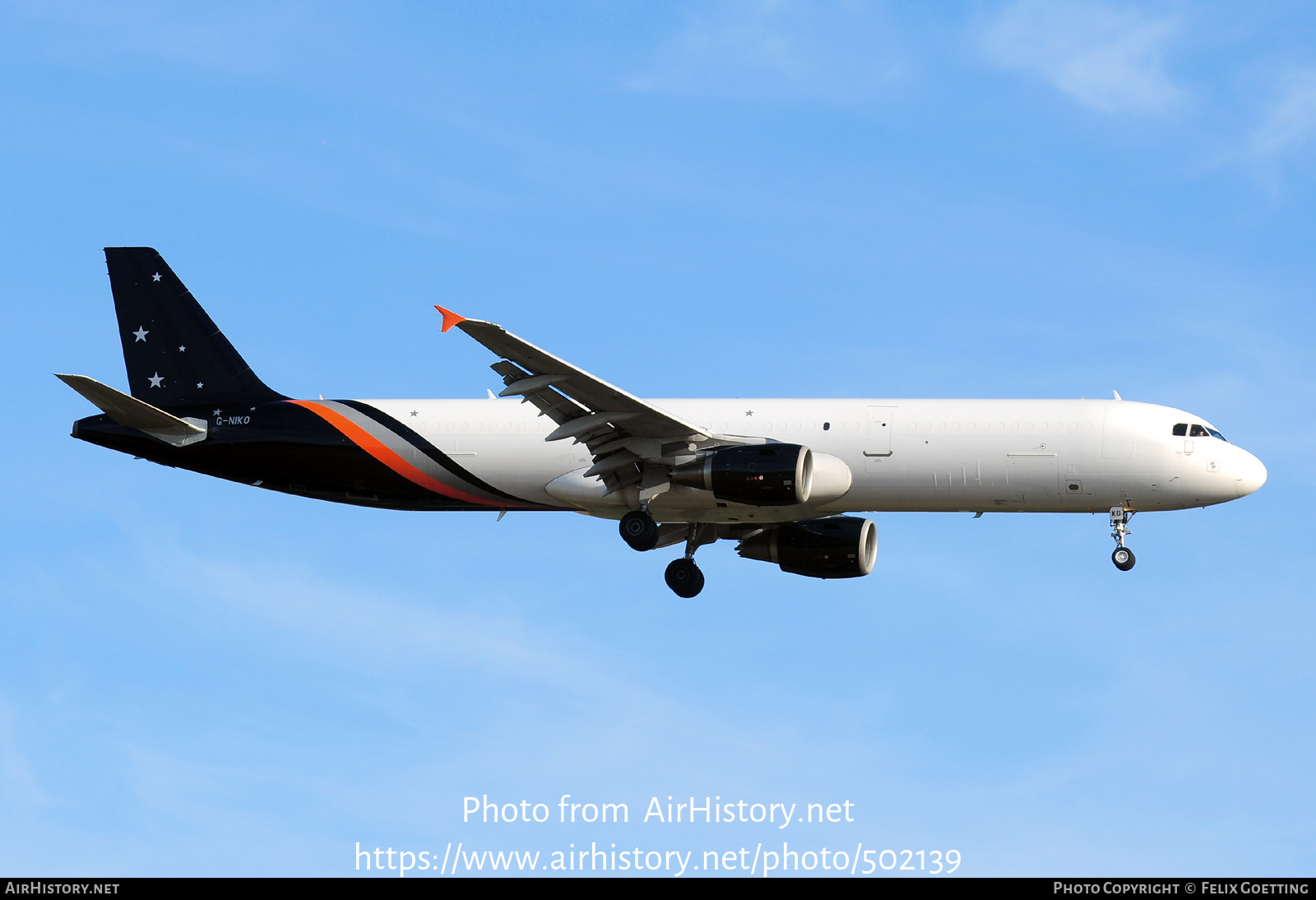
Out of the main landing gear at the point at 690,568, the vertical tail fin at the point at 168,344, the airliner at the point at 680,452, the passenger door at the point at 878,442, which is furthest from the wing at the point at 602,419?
the vertical tail fin at the point at 168,344

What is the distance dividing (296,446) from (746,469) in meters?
12.7

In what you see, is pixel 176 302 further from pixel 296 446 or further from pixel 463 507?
pixel 463 507

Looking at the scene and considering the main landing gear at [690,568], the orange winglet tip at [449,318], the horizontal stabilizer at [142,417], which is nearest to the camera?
the orange winglet tip at [449,318]

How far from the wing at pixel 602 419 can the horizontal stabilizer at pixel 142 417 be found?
34.1 feet

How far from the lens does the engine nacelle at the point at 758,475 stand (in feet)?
125

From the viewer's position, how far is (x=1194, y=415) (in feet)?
131

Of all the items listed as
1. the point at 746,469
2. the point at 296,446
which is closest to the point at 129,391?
the point at 296,446

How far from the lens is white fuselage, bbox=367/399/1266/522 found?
39.0 m

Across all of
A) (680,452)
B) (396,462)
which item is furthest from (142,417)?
(680,452)

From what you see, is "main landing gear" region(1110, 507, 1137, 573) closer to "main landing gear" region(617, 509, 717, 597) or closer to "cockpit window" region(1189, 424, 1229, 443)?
"cockpit window" region(1189, 424, 1229, 443)

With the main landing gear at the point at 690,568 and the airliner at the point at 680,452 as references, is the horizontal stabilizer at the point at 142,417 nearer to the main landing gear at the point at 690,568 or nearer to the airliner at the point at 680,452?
the airliner at the point at 680,452

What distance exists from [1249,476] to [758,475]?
11858 millimetres

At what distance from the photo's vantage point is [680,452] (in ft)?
130

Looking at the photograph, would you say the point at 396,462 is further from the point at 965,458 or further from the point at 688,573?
the point at 965,458
